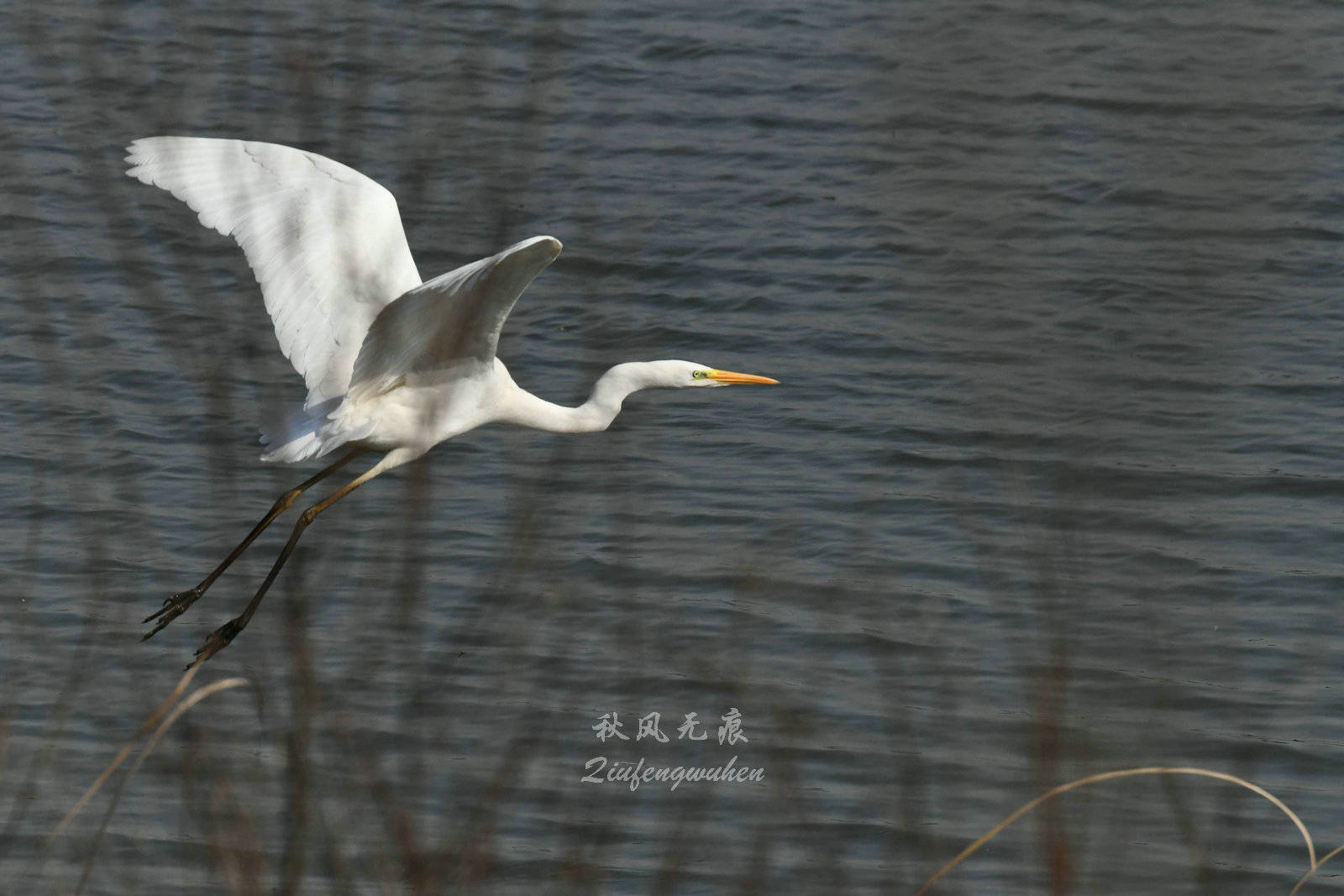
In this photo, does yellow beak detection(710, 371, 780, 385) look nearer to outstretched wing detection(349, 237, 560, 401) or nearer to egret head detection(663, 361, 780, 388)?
egret head detection(663, 361, 780, 388)

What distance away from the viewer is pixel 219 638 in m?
4.95

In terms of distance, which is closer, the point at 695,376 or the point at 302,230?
the point at 302,230

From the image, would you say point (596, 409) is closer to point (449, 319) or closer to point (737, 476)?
point (449, 319)

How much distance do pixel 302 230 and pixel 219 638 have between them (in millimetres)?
1150

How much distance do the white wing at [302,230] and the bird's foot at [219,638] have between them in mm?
660

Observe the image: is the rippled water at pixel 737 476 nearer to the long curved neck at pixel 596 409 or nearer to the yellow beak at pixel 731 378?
the long curved neck at pixel 596 409

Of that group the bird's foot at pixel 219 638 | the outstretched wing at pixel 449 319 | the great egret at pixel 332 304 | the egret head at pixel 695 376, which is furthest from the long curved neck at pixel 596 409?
the bird's foot at pixel 219 638

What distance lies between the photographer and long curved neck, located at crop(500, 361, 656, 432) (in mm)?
5469

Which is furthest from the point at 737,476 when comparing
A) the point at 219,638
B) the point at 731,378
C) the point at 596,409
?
the point at 219,638

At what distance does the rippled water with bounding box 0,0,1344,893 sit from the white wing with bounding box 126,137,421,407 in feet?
1.17

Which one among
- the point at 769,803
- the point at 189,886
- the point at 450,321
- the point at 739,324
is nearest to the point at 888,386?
the point at 739,324

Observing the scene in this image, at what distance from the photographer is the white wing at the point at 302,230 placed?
183 inches

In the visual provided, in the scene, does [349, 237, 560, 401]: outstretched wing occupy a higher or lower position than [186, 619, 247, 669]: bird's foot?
higher

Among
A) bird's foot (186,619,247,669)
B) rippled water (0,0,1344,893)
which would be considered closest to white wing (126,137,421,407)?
rippled water (0,0,1344,893)
